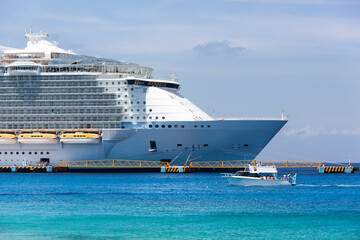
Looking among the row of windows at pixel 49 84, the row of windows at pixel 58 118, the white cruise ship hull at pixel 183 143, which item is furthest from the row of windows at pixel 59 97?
the white cruise ship hull at pixel 183 143

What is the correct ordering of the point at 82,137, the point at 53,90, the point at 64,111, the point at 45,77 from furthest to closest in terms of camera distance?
the point at 45,77
the point at 53,90
the point at 64,111
the point at 82,137

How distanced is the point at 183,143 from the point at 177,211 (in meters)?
42.8

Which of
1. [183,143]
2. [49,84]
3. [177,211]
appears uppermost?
[49,84]

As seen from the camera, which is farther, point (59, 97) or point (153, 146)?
point (59, 97)

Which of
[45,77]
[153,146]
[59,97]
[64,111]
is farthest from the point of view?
[45,77]

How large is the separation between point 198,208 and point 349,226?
41.2ft

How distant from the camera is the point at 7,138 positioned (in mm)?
102688

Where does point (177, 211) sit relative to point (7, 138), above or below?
below

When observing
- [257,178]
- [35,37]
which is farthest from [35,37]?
[257,178]

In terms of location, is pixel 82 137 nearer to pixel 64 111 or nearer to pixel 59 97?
pixel 64 111

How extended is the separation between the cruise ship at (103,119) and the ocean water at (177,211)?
14.9 m

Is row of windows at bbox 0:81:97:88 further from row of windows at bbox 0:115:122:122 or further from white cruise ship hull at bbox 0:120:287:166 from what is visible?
white cruise ship hull at bbox 0:120:287:166

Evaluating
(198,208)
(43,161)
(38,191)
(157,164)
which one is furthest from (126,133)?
(198,208)

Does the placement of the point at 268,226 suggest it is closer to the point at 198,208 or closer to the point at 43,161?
the point at 198,208
